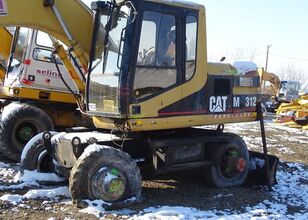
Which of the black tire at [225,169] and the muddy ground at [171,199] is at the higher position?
the black tire at [225,169]

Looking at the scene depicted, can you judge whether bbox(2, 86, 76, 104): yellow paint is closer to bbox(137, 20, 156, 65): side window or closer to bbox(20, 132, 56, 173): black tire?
bbox(20, 132, 56, 173): black tire

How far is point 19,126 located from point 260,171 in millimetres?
4696

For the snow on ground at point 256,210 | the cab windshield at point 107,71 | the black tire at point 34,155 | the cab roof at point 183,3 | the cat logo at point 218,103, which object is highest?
the cab roof at point 183,3

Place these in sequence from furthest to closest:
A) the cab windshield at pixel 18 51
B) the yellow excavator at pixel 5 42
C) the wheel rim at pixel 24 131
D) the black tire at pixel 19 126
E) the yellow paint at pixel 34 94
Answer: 1. the yellow excavator at pixel 5 42
2. the cab windshield at pixel 18 51
3. the yellow paint at pixel 34 94
4. the wheel rim at pixel 24 131
5. the black tire at pixel 19 126

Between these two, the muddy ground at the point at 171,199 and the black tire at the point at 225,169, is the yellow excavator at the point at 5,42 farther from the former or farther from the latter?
the black tire at the point at 225,169

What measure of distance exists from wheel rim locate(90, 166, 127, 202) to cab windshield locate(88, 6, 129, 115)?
31.6 inches

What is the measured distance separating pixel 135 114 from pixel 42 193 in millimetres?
1677

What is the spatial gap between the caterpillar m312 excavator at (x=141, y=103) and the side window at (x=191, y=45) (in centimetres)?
1

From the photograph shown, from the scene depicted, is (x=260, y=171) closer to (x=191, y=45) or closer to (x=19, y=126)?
(x=191, y=45)

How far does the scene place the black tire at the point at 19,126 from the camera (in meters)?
8.94

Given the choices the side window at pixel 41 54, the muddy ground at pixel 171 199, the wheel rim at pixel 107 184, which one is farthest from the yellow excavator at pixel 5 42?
the wheel rim at pixel 107 184

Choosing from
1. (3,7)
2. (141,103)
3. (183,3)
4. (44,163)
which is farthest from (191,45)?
(44,163)

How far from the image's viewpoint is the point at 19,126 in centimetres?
909

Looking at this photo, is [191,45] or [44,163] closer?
[191,45]
